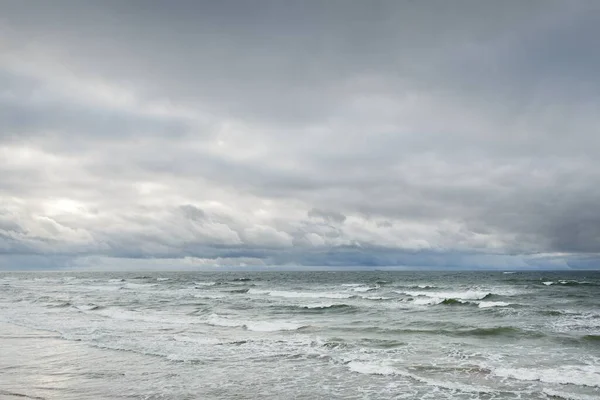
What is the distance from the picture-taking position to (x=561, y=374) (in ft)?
46.7

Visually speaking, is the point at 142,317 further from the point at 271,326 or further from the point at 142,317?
the point at 271,326

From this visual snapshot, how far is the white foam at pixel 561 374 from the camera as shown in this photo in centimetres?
1341

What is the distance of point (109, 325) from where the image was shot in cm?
2512

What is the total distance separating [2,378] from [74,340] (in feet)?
23.2

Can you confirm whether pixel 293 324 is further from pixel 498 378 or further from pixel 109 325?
pixel 498 378

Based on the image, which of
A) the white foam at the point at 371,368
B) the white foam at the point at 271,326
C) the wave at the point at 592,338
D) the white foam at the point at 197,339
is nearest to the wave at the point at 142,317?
the white foam at the point at 271,326

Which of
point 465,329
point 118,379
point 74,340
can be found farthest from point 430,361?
point 74,340

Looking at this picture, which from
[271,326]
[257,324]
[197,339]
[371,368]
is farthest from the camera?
[257,324]

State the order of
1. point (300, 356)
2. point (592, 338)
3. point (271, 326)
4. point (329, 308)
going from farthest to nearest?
1. point (329, 308)
2. point (271, 326)
3. point (592, 338)
4. point (300, 356)

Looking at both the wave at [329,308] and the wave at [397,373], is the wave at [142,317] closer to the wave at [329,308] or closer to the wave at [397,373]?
the wave at [329,308]

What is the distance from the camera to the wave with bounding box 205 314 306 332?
79.1 ft

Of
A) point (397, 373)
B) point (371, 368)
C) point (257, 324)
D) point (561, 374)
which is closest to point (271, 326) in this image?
point (257, 324)

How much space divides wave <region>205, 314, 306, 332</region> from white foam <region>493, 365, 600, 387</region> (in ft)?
39.1

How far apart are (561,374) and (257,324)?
1571cm
